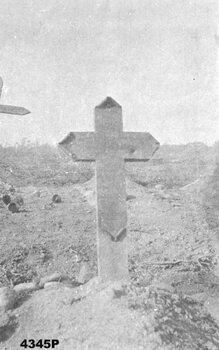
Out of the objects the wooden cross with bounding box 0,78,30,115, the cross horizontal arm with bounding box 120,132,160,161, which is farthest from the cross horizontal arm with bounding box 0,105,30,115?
the cross horizontal arm with bounding box 120,132,160,161

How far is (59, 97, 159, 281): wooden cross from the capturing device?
3650 mm

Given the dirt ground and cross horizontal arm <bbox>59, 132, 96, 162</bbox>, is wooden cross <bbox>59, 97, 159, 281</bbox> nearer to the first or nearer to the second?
cross horizontal arm <bbox>59, 132, 96, 162</bbox>

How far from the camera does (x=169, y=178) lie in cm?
1816

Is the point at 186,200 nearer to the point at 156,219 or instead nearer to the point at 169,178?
the point at 156,219

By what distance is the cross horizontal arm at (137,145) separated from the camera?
12.5 ft

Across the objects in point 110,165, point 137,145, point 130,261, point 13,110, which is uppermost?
point 13,110

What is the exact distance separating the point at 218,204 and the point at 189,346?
9.65 metres

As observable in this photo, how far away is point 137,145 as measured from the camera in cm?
384

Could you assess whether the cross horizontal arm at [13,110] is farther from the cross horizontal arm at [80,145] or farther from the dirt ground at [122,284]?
the dirt ground at [122,284]

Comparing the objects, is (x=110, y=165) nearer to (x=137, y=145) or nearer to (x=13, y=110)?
(x=137, y=145)

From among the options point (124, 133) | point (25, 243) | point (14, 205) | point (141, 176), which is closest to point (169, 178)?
point (141, 176)

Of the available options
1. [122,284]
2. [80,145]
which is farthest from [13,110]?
[122,284]

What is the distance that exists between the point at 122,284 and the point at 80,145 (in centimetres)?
152

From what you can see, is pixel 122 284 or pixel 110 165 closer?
pixel 122 284
